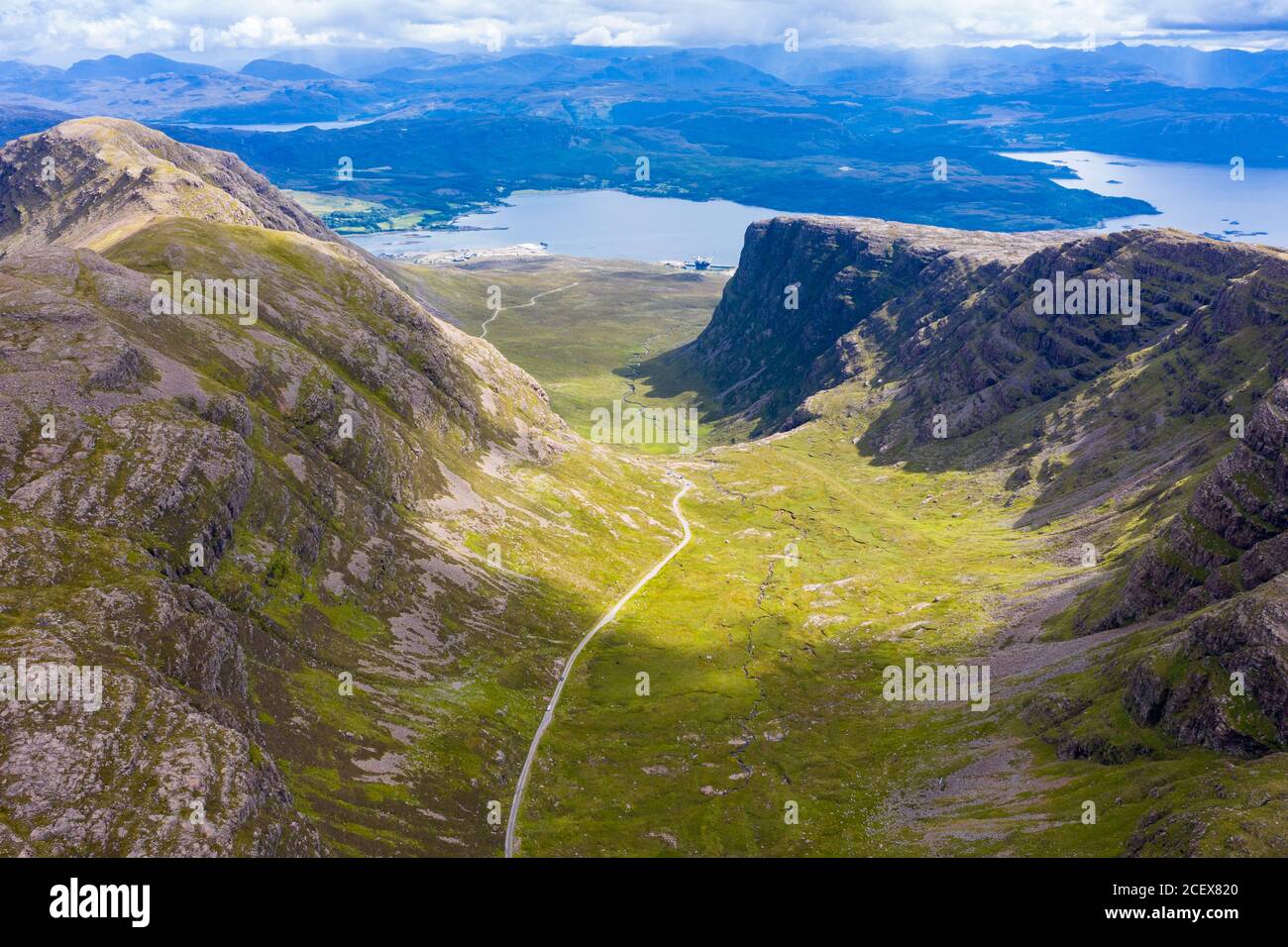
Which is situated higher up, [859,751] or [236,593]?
[236,593]

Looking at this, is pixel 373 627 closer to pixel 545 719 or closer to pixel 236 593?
pixel 236 593

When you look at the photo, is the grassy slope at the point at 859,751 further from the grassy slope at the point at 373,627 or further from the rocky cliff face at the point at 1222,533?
the rocky cliff face at the point at 1222,533

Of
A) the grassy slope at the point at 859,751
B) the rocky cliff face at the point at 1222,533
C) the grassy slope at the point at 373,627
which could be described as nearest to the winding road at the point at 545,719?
the grassy slope at the point at 373,627

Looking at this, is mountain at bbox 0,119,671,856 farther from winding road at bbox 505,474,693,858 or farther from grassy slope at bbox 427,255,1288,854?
grassy slope at bbox 427,255,1288,854

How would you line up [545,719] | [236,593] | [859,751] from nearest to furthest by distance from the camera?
[236,593] → [859,751] → [545,719]

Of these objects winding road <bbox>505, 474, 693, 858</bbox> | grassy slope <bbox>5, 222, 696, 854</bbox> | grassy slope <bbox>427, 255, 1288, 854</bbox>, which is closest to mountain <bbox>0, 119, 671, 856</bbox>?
grassy slope <bbox>5, 222, 696, 854</bbox>

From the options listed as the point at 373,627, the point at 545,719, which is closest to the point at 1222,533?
the point at 545,719

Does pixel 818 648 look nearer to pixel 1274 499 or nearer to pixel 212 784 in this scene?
pixel 1274 499

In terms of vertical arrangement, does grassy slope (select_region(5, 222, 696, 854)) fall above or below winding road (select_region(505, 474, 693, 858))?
above
